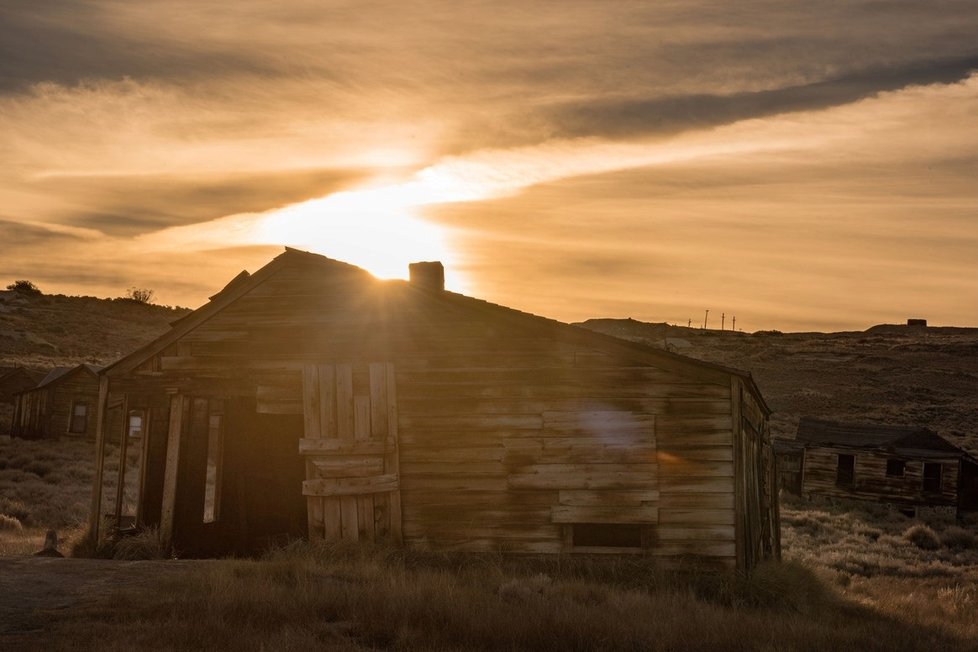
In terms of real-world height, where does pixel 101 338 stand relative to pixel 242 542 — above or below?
above

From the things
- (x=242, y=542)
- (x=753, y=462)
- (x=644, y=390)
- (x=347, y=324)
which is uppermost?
(x=347, y=324)

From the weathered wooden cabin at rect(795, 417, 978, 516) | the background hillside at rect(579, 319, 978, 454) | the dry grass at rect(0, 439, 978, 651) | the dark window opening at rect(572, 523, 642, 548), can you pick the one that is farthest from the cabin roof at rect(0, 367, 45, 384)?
the background hillside at rect(579, 319, 978, 454)

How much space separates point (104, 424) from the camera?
615 inches

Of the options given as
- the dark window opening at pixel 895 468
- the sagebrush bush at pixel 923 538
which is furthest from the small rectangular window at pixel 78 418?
the dark window opening at pixel 895 468

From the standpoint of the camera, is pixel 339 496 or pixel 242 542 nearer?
pixel 339 496

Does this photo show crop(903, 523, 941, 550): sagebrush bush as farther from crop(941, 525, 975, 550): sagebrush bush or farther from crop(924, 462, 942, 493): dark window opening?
crop(924, 462, 942, 493): dark window opening

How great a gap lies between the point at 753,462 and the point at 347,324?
7.93 m

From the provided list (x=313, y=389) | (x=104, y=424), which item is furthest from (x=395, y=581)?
(x=104, y=424)

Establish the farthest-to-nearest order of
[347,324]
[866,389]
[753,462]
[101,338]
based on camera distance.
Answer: [101,338]
[866,389]
[753,462]
[347,324]

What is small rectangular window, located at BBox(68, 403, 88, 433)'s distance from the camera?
44.6 m

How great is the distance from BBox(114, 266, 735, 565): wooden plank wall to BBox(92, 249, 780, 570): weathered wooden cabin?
23mm

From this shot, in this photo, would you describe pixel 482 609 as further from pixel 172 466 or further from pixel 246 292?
pixel 246 292

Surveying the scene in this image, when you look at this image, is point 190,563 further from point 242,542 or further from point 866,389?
point 866,389

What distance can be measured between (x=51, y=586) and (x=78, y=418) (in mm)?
37336
